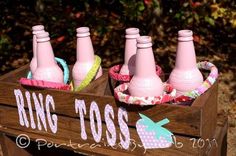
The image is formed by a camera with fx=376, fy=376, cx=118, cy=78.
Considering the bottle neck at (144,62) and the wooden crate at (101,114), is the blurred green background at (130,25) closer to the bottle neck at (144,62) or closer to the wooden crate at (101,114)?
the wooden crate at (101,114)

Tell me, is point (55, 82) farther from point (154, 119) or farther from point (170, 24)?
point (170, 24)

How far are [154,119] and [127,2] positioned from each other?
212cm

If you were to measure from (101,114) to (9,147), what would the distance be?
67 cm

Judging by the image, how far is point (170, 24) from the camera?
453cm

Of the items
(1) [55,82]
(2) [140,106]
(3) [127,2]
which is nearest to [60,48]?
(3) [127,2]

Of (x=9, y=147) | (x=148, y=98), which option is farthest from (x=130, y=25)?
(x=148, y=98)

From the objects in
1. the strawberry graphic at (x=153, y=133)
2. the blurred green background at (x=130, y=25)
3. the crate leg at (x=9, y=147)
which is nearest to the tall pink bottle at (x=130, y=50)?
the strawberry graphic at (x=153, y=133)

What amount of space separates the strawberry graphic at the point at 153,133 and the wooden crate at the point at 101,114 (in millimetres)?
18

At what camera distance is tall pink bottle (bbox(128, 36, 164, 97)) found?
1.32 meters

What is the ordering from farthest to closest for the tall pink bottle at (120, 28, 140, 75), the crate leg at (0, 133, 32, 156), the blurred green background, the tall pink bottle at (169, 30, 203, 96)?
the blurred green background < the crate leg at (0, 133, 32, 156) < the tall pink bottle at (120, 28, 140, 75) < the tall pink bottle at (169, 30, 203, 96)

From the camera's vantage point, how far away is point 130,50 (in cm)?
153

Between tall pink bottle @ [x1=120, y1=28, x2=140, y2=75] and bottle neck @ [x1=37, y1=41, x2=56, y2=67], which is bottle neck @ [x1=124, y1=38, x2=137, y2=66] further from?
bottle neck @ [x1=37, y1=41, x2=56, y2=67]

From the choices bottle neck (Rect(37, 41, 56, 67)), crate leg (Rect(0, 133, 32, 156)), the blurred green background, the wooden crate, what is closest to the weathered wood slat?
the wooden crate

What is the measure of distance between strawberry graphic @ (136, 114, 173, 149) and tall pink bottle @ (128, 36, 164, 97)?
0.33 ft
